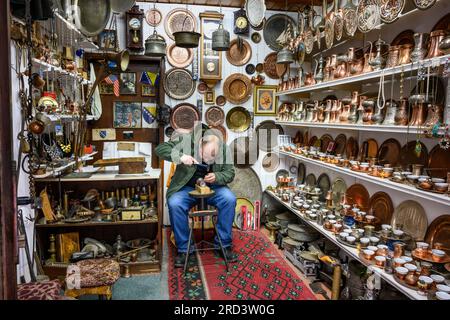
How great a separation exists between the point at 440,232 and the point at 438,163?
1.45 ft

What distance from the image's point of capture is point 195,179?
3.60 m

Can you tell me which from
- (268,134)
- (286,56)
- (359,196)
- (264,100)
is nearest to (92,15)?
(286,56)

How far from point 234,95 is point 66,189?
2.35 m

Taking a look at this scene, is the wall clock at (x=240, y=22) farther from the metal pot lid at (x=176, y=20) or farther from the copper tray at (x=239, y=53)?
the metal pot lid at (x=176, y=20)

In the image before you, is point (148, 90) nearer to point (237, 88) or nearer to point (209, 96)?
point (209, 96)

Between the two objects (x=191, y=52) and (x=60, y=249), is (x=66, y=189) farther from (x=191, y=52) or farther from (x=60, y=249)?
(x=191, y=52)

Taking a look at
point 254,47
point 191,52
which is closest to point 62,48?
point 191,52

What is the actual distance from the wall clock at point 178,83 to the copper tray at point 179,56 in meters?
0.08

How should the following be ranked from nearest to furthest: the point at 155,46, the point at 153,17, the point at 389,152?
the point at 389,152
the point at 155,46
the point at 153,17

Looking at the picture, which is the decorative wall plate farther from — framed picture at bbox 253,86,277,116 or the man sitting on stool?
framed picture at bbox 253,86,277,116

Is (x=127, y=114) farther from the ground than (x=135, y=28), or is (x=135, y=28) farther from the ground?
(x=135, y=28)

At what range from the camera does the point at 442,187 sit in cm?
185

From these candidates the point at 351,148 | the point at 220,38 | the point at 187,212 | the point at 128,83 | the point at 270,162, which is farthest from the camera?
the point at 270,162

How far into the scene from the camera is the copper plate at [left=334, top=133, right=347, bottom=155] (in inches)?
129
